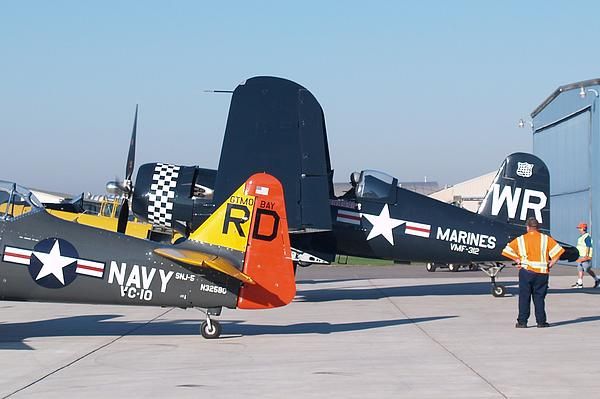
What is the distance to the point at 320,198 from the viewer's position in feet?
52.9

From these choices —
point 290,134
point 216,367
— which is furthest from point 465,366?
point 290,134

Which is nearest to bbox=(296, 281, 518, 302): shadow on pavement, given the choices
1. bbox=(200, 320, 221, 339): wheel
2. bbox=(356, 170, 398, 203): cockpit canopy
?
bbox=(356, 170, 398, 203): cockpit canopy

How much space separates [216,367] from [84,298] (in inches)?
99.8

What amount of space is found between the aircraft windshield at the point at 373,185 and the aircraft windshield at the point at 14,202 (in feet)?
24.9

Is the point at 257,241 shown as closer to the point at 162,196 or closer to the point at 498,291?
the point at 162,196

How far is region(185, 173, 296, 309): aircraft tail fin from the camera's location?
10984 mm

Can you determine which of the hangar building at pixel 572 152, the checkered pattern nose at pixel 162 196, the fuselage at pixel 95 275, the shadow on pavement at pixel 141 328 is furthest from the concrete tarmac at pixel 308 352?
the hangar building at pixel 572 152

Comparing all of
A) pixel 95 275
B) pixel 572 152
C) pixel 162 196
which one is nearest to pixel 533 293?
pixel 95 275

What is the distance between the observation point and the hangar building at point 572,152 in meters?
33.0

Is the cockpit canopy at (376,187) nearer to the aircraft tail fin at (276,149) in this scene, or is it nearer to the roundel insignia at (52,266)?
the aircraft tail fin at (276,149)

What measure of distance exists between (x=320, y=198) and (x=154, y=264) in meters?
5.68

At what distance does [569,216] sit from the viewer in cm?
3644

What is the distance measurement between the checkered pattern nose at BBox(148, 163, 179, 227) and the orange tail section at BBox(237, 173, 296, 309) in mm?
5854

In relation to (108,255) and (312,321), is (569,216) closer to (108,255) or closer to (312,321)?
(312,321)
